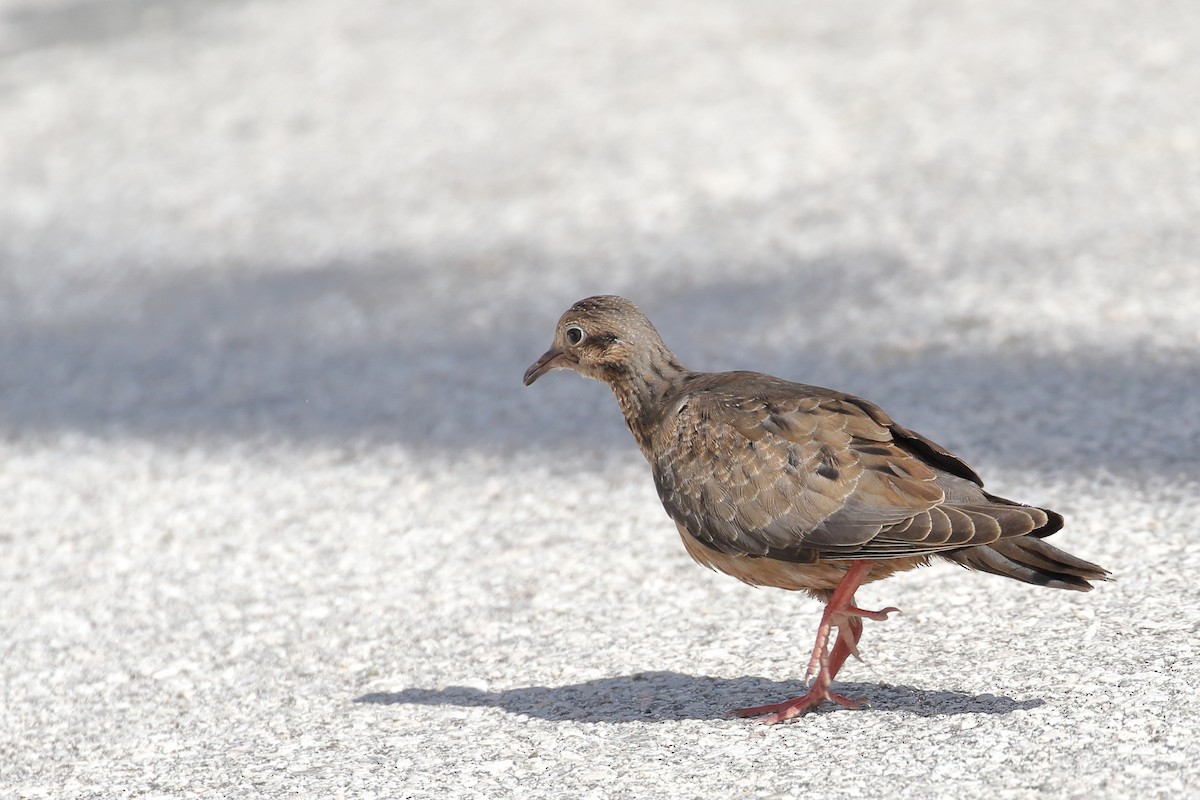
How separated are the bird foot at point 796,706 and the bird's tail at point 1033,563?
22.6 inches

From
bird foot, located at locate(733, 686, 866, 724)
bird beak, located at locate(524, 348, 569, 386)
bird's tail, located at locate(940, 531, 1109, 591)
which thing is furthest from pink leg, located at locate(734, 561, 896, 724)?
bird beak, located at locate(524, 348, 569, 386)

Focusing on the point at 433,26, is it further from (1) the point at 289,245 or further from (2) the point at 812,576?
(2) the point at 812,576

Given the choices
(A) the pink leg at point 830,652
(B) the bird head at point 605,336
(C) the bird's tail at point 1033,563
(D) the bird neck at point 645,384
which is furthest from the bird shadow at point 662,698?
(B) the bird head at point 605,336

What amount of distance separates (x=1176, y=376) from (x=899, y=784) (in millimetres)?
3920

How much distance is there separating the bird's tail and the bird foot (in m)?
0.58

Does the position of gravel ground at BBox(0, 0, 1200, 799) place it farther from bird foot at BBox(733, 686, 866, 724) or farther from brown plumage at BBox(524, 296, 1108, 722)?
brown plumage at BBox(524, 296, 1108, 722)

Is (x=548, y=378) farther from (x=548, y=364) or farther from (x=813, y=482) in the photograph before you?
(x=813, y=482)

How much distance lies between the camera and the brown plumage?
14.4 feet

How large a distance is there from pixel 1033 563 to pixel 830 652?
0.68 m

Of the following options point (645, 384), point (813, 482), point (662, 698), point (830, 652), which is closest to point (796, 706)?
point (830, 652)

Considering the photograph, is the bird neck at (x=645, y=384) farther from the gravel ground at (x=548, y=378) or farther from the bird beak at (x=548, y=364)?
the gravel ground at (x=548, y=378)

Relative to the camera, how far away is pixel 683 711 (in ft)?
16.0

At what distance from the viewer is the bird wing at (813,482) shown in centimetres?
440

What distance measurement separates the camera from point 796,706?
4.62m
